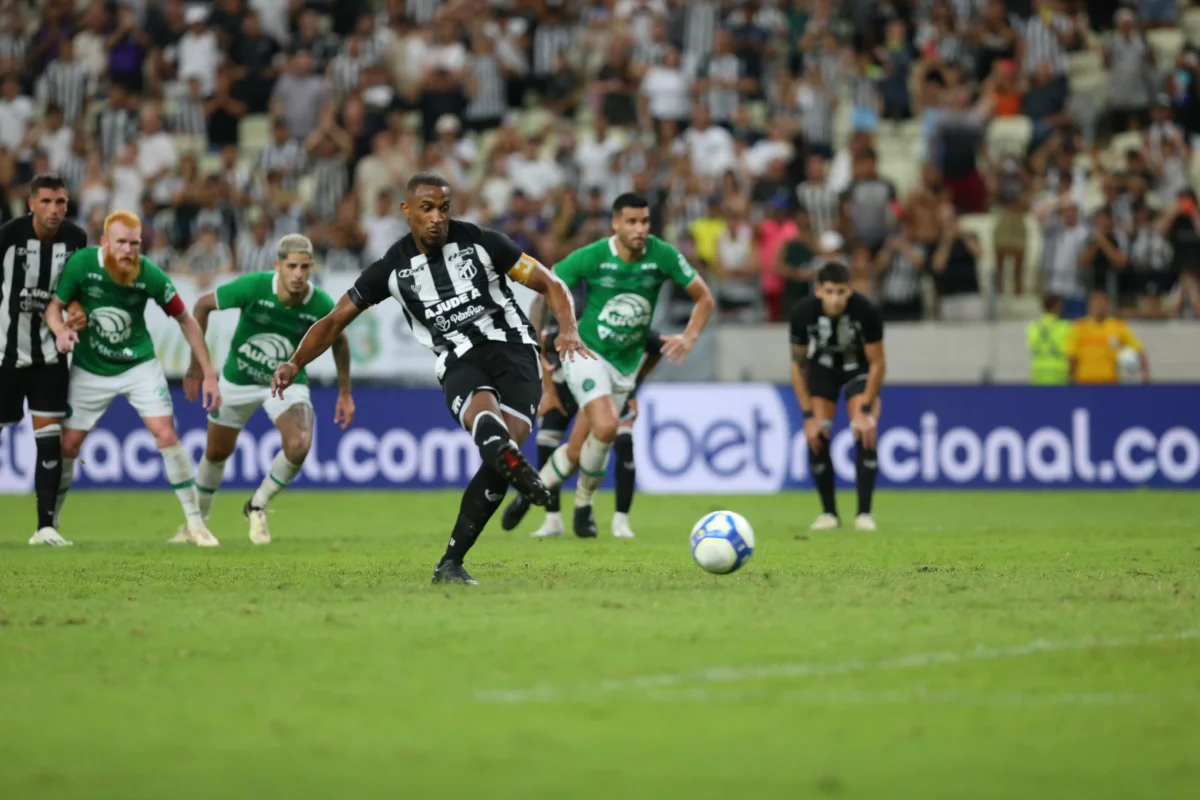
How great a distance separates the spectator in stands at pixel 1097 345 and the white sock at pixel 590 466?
8986 mm

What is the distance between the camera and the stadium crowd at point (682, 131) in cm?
2270

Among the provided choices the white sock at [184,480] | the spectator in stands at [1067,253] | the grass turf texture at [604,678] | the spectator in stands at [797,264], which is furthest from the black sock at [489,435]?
the spectator in stands at [1067,253]

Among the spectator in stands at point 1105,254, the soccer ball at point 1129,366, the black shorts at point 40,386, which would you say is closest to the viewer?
the black shorts at point 40,386

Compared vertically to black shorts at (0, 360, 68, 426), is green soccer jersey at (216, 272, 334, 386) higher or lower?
higher

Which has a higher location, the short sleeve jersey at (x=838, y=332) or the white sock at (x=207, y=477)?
the short sleeve jersey at (x=838, y=332)

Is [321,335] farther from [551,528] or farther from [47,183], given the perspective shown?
[551,528]

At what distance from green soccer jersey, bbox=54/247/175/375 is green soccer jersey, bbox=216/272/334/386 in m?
0.55

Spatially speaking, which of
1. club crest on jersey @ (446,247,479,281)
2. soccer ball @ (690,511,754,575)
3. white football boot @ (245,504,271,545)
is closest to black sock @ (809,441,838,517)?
white football boot @ (245,504,271,545)

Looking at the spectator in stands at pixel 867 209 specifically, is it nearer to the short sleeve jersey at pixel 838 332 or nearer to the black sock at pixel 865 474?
the short sleeve jersey at pixel 838 332

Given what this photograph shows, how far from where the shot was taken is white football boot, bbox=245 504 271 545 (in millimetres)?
14023

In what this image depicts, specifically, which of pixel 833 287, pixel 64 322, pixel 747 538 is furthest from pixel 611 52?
pixel 747 538

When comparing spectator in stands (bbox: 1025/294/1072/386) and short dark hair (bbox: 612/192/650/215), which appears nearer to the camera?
short dark hair (bbox: 612/192/650/215)

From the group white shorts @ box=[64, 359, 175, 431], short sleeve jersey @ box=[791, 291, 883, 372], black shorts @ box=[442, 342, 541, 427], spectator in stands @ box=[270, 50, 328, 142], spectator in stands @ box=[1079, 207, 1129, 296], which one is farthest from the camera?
spectator in stands @ box=[270, 50, 328, 142]

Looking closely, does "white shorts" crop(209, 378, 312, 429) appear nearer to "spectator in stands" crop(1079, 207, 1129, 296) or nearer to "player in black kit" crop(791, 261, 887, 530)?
"player in black kit" crop(791, 261, 887, 530)
